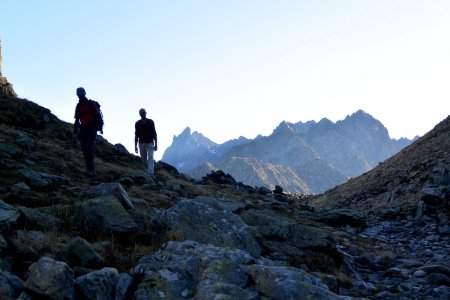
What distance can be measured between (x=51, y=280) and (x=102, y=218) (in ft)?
10.6

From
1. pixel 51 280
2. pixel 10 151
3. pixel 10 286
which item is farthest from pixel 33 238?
pixel 10 151

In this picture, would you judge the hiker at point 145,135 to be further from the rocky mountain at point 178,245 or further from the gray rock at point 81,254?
the gray rock at point 81,254

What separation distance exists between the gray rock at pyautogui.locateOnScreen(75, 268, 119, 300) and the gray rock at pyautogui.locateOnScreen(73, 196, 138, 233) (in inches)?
97.1

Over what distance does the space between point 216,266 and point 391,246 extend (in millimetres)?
11288

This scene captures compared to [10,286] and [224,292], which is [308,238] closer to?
[224,292]

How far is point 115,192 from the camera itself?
1070 cm

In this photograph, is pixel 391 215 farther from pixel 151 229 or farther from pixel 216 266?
pixel 216 266

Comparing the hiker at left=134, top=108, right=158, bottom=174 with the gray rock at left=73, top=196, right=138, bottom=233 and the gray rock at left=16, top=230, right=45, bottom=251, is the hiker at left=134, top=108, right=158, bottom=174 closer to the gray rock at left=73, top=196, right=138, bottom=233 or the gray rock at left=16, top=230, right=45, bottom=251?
the gray rock at left=73, top=196, right=138, bottom=233

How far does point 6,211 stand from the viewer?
26.8 ft

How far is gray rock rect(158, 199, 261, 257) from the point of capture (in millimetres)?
9250

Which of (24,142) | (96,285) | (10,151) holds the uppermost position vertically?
(24,142)

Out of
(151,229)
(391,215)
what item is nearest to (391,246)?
(391,215)

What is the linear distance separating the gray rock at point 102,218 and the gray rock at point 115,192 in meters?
1.03

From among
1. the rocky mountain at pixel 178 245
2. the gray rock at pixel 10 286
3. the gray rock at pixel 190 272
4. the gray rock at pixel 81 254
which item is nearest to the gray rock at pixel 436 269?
the rocky mountain at pixel 178 245
